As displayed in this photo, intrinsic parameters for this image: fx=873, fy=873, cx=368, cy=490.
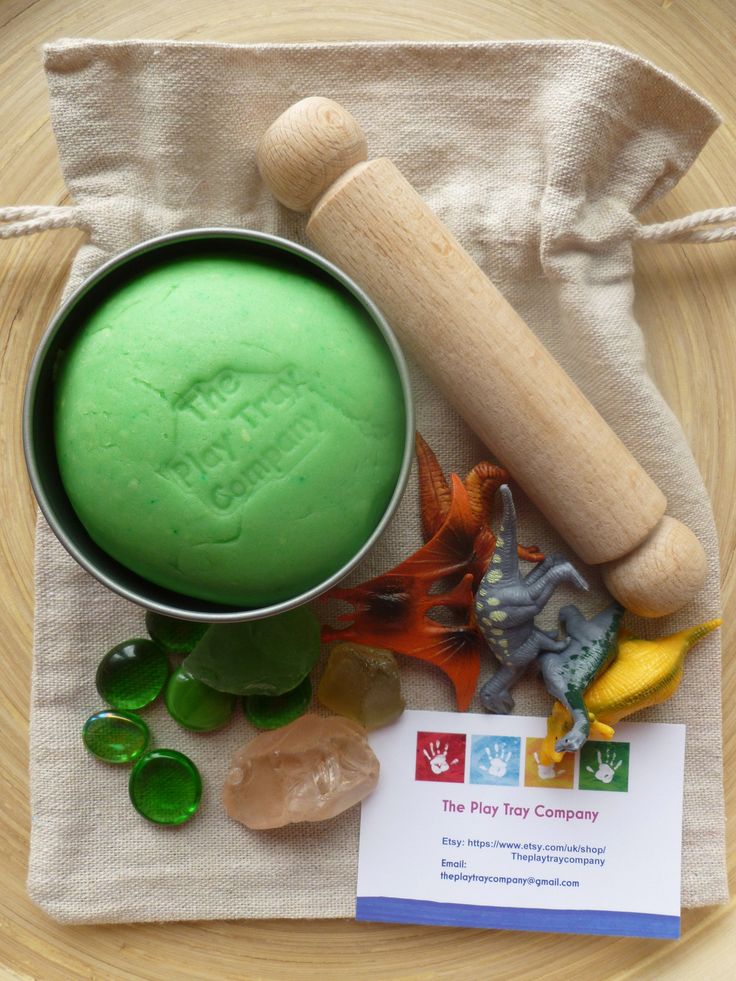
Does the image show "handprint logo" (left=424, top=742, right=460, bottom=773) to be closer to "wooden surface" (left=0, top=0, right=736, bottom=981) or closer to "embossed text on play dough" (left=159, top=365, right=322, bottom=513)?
"wooden surface" (left=0, top=0, right=736, bottom=981)

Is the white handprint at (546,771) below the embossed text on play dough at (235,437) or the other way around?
below

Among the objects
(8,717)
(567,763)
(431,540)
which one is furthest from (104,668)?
(567,763)

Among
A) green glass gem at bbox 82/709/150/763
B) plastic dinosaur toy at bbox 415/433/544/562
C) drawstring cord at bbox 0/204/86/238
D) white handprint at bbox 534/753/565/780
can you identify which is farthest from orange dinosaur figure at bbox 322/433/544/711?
drawstring cord at bbox 0/204/86/238

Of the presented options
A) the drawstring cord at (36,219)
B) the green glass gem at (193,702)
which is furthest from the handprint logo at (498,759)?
the drawstring cord at (36,219)

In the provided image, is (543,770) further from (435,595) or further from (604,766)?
(435,595)

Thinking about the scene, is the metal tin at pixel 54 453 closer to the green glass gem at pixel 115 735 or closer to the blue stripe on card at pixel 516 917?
the green glass gem at pixel 115 735
